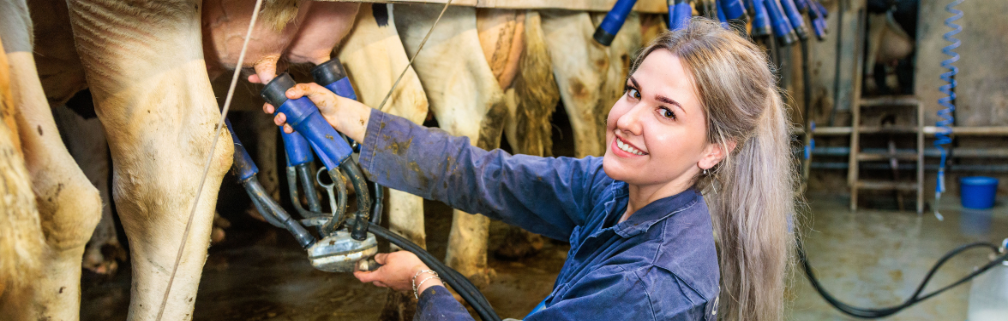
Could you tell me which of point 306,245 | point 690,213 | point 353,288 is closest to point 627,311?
point 690,213

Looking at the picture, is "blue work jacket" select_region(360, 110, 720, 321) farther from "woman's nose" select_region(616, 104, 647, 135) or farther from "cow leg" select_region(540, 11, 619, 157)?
"cow leg" select_region(540, 11, 619, 157)

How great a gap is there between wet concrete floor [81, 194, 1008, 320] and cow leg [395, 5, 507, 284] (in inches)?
15.5

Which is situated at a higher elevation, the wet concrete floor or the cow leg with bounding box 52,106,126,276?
the cow leg with bounding box 52,106,126,276

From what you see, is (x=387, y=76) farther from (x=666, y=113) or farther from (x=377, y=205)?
(x=666, y=113)

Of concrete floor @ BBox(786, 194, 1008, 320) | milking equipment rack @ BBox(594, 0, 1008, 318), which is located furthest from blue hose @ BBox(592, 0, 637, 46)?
concrete floor @ BBox(786, 194, 1008, 320)

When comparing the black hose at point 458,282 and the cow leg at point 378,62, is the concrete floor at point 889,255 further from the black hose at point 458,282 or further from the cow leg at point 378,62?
the cow leg at point 378,62

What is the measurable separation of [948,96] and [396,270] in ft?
19.0

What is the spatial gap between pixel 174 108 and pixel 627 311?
1.11 metres

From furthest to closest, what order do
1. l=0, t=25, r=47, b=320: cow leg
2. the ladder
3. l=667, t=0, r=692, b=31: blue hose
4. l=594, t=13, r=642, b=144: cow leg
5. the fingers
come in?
the ladder → l=594, t=13, r=642, b=144: cow leg → l=667, t=0, r=692, b=31: blue hose → the fingers → l=0, t=25, r=47, b=320: cow leg

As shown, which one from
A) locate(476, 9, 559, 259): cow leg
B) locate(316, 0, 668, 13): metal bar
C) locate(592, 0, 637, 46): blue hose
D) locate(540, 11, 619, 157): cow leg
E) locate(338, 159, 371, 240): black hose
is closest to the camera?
locate(338, 159, 371, 240): black hose

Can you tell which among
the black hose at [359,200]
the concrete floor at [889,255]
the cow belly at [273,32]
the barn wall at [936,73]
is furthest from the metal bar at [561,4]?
the barn wall at [936,73]

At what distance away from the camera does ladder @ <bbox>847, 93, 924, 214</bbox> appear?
5.20 meters

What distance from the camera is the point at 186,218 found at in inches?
59.4

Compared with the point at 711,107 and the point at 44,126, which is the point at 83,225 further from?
the point at 711,107
